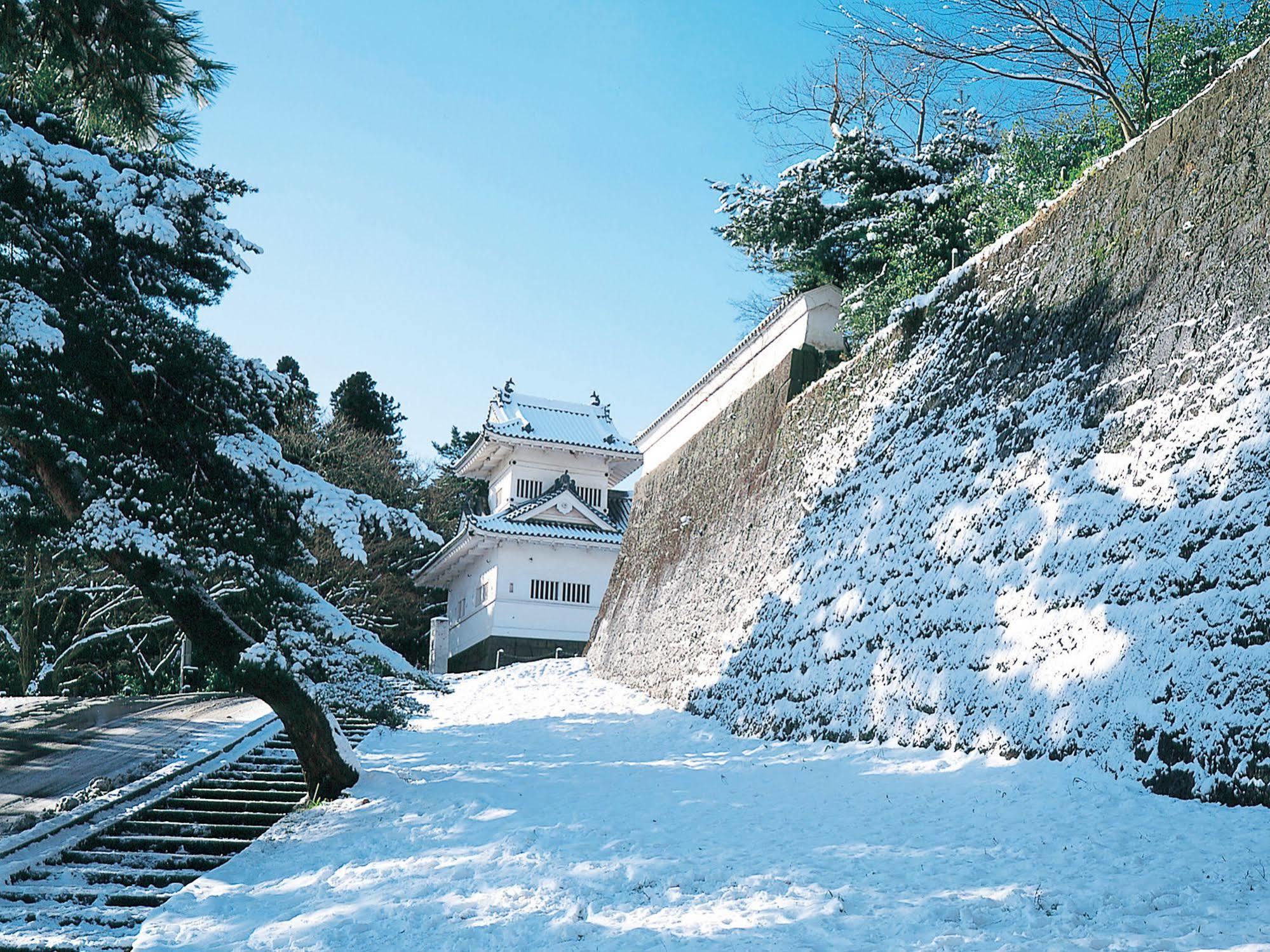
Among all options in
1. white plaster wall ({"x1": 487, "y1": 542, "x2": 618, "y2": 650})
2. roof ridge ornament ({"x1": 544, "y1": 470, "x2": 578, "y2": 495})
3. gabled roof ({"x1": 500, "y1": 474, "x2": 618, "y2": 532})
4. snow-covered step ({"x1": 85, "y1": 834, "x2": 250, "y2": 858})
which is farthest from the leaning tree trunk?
roof ridge ornament ({"x1": 544, "y1": 470, "x2": 578, "y2": 495})

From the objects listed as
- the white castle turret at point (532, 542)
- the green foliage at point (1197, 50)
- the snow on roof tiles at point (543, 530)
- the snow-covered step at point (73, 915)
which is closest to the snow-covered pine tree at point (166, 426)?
the snow-covered step at point (73, 915)

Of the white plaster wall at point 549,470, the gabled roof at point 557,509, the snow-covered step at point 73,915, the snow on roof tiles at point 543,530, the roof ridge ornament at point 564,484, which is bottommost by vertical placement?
the snow-covered step at point 73,915

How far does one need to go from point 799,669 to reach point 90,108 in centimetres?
714

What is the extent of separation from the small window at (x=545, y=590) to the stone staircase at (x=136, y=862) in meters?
15.7

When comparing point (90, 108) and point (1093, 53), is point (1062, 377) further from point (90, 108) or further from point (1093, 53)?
point (90, 108)

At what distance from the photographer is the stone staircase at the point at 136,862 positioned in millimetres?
4773

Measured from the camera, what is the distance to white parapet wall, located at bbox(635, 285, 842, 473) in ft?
41.0

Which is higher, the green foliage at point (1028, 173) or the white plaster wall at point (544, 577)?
the green foliage at point (1028, 173)

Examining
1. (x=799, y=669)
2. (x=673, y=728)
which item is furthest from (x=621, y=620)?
(x=799, y=669)

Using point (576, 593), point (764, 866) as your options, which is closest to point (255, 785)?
point (764, 866)

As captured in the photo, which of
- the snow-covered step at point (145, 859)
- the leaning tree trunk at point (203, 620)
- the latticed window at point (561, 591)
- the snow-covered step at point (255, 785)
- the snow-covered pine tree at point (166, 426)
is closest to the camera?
the snow-covered step at point (145, 859)

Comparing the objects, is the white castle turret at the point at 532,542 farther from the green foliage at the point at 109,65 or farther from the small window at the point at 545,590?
the green foliage at the point at 109,65

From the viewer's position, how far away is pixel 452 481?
33.6 m

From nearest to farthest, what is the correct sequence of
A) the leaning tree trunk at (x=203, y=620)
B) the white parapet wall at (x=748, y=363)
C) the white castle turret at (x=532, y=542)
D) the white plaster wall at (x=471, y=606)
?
the leaning tree trunk at (x=203, y=620)
the white parapet wall at (x=748, y=363)
the white castle turret at (x=532, y=542)
the white plaster wall at (x=471, y=606)
